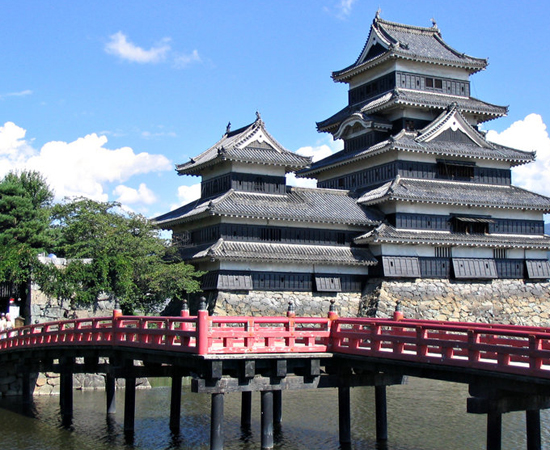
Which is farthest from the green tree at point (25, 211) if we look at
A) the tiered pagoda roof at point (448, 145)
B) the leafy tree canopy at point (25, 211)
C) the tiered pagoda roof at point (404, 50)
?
the tiered pagoda roof at point (404, 50)

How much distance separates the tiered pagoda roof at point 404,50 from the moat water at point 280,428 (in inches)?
1052

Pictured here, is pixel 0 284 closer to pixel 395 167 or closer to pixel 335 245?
pixel 335 245

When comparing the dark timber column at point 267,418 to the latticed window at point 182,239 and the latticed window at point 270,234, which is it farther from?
the latticed window at point 182,239

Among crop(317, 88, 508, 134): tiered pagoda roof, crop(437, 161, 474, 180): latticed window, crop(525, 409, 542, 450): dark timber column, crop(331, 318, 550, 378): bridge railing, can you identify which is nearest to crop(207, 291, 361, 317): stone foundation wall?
crop(437, 161, 474, 180): latticed window

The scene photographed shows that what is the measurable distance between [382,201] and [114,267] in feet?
56.5

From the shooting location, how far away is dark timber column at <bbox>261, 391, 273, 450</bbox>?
2286cm

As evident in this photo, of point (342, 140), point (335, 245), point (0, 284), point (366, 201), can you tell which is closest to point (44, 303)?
point (0, 284)

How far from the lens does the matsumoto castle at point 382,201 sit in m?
46.6

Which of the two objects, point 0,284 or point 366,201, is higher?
point 366,201

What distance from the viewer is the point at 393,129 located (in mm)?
Answer: 54062

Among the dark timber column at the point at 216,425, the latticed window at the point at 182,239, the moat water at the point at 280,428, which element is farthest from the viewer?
the latticed window at the point at 182,239

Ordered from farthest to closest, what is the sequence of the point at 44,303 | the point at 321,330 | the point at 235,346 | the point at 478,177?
the point at 478,177 < the point at 44,303 < the point at 321,330 < the point at 235,346

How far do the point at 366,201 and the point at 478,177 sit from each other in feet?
28.2

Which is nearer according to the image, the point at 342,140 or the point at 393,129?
the point at 393,129
